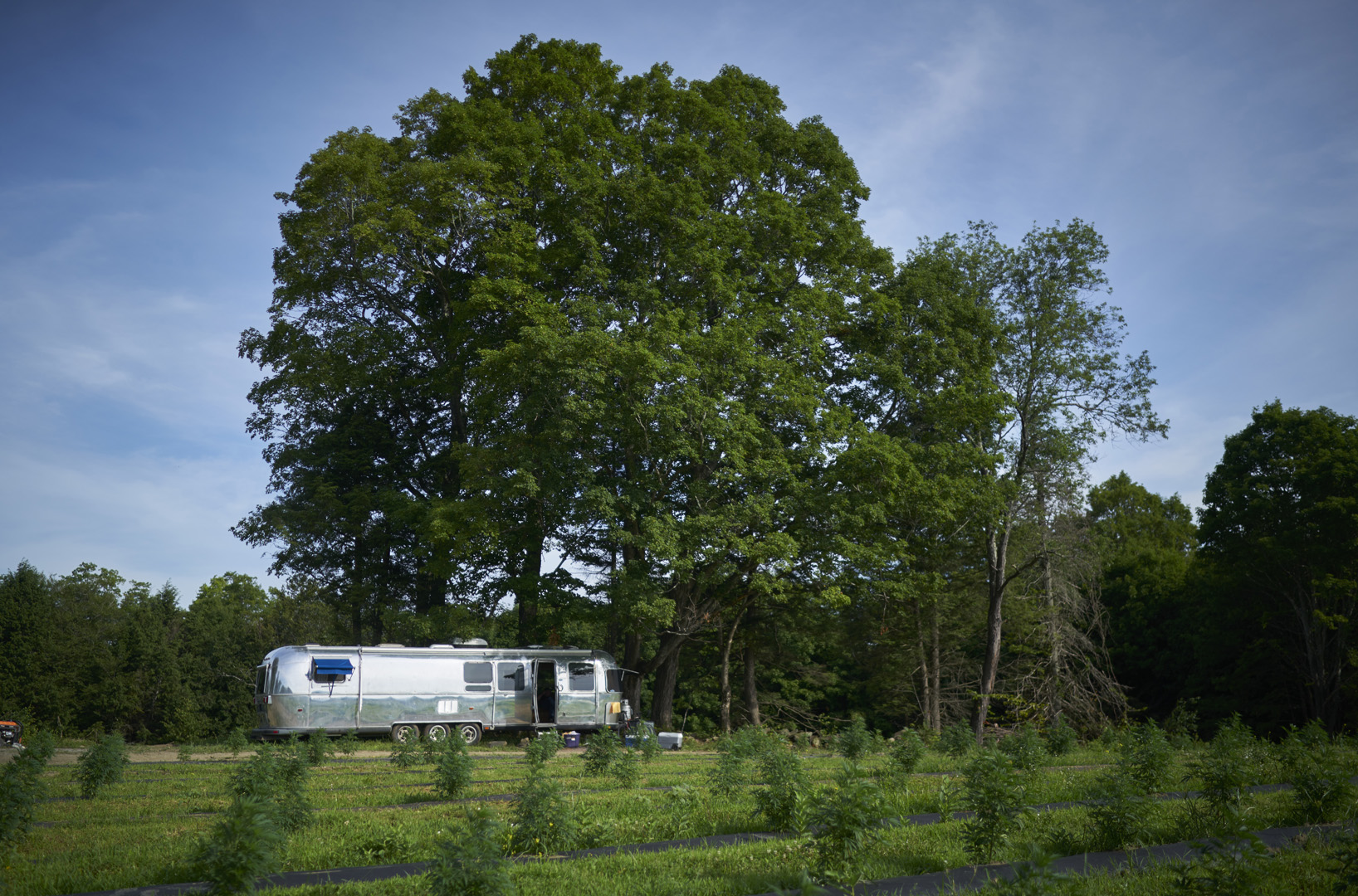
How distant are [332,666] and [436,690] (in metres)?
2.58

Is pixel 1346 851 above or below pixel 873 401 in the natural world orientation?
below

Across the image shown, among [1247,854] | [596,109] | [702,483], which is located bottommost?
[1247,854]

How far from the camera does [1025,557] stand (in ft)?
92.9

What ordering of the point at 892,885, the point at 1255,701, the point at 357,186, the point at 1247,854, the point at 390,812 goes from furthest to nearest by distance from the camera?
the point at 1255,701, the point at 357,186, the point at 390,812, the point at 892,885, the point at 1247,854

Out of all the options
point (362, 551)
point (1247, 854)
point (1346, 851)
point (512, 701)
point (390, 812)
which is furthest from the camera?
point (362, 551)

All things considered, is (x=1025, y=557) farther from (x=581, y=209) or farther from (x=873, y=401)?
(x=581, y=209)

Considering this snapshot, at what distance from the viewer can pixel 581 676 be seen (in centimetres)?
2400

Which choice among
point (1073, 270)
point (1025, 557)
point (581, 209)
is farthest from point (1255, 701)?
point (581, 209)

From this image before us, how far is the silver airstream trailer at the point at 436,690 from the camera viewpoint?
68.2ft

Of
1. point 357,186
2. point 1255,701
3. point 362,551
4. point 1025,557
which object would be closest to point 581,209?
point 357,186

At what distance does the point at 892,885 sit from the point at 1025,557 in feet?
79.1

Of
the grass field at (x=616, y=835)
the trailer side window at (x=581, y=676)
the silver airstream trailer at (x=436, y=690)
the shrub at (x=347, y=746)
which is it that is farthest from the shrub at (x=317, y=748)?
the trailer side window at (x=581, y=676)

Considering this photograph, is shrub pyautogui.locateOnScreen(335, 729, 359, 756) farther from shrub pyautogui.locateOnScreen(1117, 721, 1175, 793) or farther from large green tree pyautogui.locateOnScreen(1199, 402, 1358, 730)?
large green tree pyautogui.locateOnScreen(1199, 402, 1358, 730)

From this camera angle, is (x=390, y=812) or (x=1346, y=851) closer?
(x=1346, y=851)
